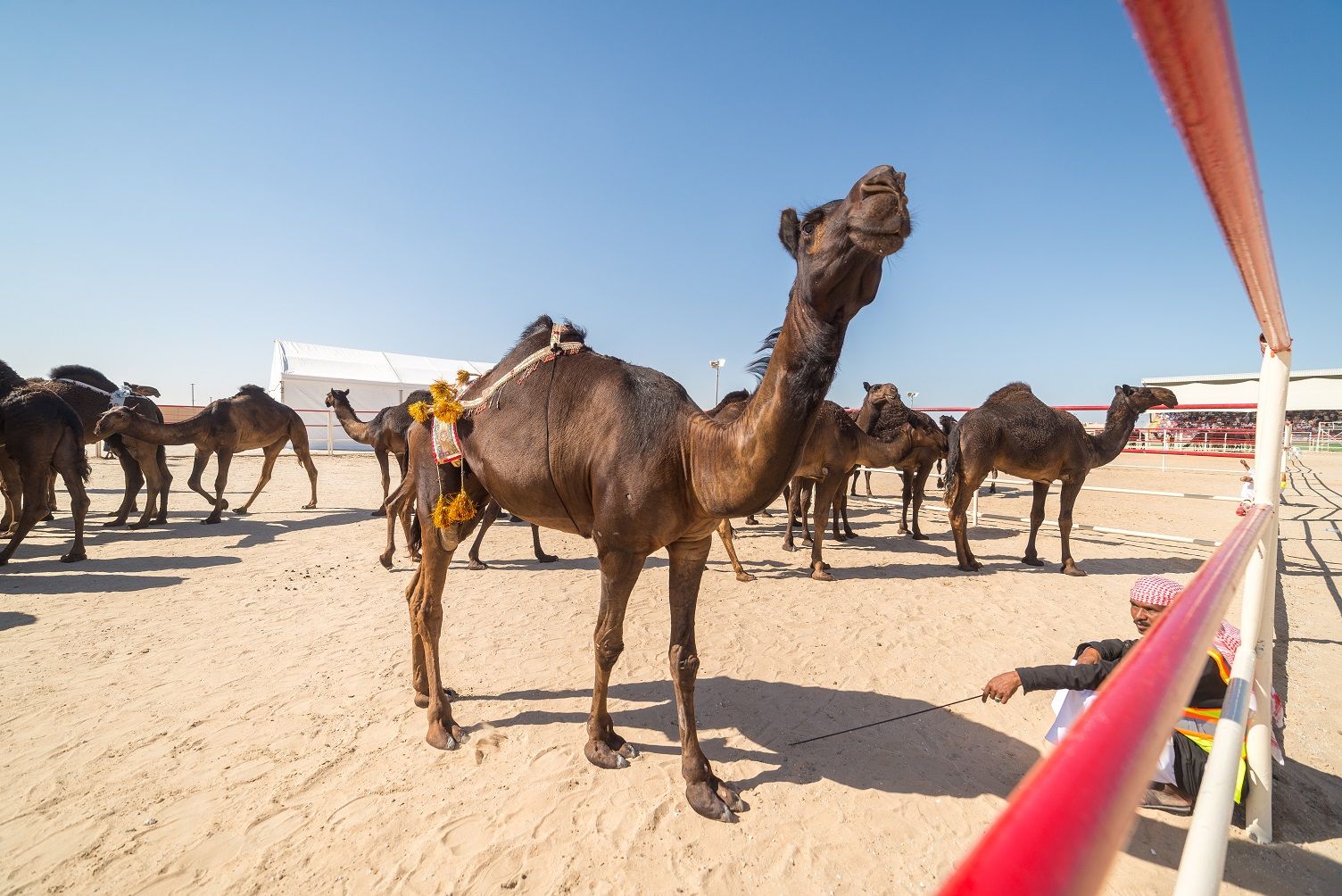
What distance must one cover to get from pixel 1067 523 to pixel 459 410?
772 centimetres

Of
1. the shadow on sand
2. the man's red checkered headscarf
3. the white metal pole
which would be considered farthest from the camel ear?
the shadow on sand

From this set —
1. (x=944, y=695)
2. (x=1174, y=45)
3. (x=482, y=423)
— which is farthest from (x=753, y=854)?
(x=1174, y=45)

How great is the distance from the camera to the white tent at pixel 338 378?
26453 millimetres

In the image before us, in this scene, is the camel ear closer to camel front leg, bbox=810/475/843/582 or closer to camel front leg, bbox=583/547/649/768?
camel front leg, bbox=583/547/649/768

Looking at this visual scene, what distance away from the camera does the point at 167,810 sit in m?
2.89

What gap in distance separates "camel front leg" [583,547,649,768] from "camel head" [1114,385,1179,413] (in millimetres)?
8206

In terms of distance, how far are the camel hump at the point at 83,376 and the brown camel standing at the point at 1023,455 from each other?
580 inches

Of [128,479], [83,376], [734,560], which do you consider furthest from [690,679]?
[83,376]

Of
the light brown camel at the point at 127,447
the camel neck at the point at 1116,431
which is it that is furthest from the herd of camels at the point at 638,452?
the light brown camel at the point at 127,447

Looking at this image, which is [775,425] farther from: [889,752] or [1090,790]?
[889,752]

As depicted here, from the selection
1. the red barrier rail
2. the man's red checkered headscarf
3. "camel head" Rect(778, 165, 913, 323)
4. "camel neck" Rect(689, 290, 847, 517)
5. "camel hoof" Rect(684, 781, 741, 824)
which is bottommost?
"camel hoof" Rect(684, 781, 741, 824)

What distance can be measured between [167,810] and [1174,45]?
4.28 m

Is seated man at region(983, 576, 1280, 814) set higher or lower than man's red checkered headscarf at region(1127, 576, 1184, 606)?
lower

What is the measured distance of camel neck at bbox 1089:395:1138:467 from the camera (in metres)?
8.38
